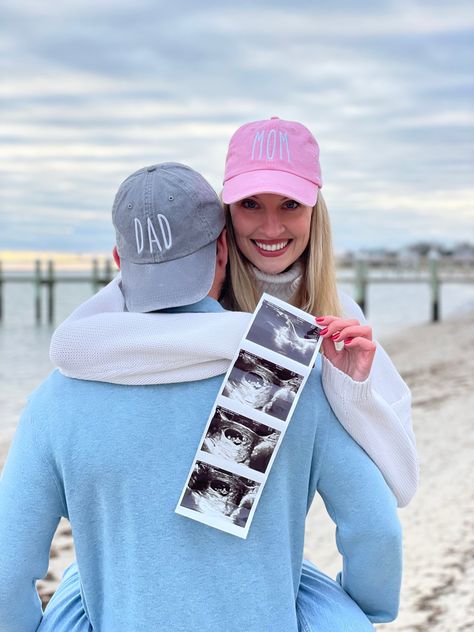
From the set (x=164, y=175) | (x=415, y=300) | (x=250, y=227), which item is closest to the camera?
(x=164, y=175)

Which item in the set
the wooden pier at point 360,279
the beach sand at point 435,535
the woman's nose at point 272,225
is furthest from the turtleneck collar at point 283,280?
the wooden pier at point 360,279

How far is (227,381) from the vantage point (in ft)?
4.14

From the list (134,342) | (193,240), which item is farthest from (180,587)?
(193,240)

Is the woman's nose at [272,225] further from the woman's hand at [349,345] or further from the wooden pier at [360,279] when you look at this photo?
the wooden pier at [360,279]

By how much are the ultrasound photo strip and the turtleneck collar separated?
22.1 inches

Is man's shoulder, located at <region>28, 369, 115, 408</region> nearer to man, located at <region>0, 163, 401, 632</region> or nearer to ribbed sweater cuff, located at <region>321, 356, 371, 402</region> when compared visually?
man, located at <region>0, 163, 401, 632</region>

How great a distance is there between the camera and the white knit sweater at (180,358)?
125 centimetres

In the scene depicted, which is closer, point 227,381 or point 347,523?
point 227,381

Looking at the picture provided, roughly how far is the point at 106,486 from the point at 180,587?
0.62ft

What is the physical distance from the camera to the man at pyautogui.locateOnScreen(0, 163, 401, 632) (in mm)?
1275

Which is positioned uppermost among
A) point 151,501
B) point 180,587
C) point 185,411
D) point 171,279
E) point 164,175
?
point 164,175

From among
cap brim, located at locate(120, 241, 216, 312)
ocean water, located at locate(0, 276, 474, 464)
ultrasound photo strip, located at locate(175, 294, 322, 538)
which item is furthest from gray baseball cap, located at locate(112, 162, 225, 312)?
ocean water, located at locate(0, 276, 474, 464)

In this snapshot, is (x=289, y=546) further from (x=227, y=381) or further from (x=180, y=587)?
(x=227, y=381)

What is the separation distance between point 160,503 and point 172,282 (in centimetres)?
33
